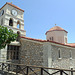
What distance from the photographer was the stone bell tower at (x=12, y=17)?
1432 centimetres

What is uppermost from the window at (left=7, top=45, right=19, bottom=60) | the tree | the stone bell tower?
the stone bell tower

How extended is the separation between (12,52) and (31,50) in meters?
3.13

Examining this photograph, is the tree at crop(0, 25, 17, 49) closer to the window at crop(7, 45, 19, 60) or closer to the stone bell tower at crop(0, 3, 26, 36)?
the window at crop(7, 45, 19, 60)

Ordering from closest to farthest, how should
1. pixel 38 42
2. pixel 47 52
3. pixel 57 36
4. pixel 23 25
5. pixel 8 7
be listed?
pixel 47 52, pixel 38 42, pixel 8 7, pixel 23 25, pixel 57 36

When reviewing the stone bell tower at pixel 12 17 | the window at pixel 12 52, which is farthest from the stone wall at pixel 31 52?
the stone bell tower at pixel 12 17

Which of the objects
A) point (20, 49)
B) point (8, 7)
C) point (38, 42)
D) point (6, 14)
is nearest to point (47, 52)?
point (38, 42)

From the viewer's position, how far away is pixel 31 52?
1196 cm

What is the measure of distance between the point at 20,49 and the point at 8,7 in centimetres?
743

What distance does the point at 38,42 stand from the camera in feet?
37.2

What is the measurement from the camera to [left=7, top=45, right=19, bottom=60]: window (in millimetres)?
12705

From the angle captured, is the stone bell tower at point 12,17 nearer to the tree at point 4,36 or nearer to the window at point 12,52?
the window at point 12,52

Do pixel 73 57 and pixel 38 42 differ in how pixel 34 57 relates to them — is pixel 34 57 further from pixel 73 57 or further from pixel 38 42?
pixel 73 57

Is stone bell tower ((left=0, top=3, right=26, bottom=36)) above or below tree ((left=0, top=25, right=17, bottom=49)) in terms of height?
above

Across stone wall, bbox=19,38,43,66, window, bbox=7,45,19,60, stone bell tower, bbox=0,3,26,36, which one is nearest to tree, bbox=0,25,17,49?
A: stone wall, bbox=19,38,43,66
